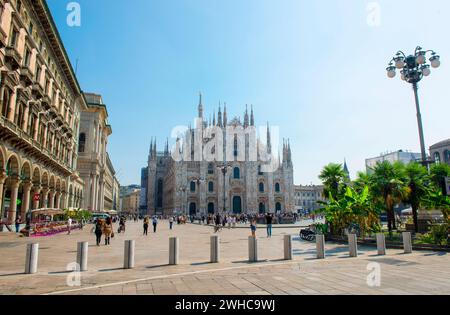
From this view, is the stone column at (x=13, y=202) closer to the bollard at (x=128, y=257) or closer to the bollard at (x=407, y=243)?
the bollard at (x=128, y=257)

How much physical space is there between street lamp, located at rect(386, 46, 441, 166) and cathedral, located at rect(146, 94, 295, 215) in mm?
52144

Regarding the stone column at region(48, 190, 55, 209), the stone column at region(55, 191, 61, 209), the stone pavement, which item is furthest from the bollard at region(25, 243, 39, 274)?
the stone column at region(55, 191, 61, 209)

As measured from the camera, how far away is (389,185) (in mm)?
16219

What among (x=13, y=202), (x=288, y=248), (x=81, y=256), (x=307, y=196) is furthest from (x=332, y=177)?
(x=307, y=196)

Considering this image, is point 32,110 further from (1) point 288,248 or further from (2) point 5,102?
(1) point 288,248

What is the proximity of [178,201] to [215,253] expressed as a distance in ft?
188

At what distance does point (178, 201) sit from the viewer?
2559 inches

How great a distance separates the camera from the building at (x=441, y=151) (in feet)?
182

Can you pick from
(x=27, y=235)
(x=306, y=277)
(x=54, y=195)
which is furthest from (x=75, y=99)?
(x=306, y=277)

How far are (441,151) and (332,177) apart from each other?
48185mm

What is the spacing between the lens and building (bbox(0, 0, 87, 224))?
18000 mm

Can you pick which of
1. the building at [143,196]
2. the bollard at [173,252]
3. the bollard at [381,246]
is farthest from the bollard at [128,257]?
the building at [143,196]

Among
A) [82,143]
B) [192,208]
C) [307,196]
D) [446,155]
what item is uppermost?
[82,143]

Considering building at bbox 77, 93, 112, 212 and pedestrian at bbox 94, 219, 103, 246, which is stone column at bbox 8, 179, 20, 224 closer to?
pedestrian at bbox 94, 219, 103, 246
